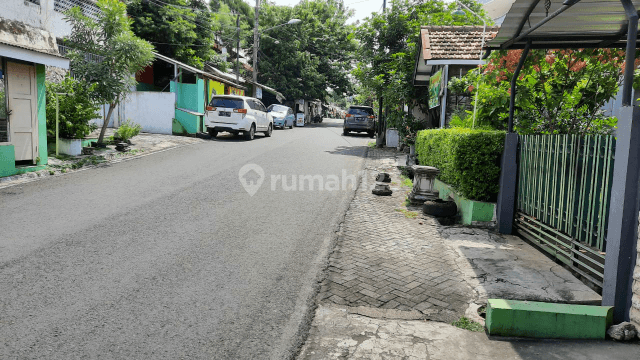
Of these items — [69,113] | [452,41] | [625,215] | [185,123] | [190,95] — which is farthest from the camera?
[190,95]

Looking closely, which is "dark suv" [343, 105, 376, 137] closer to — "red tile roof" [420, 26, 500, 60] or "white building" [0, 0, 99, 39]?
"red tile roof" [420, 26, 500, 60]

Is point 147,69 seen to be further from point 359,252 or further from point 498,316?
point 498,316

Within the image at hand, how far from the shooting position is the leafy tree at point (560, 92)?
25.7 feet

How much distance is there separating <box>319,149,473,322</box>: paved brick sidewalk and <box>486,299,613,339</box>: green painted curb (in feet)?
1.43

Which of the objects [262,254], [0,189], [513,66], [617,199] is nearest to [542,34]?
[513,66]

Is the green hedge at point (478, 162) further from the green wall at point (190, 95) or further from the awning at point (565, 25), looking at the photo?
the green wall at point (190, 95)

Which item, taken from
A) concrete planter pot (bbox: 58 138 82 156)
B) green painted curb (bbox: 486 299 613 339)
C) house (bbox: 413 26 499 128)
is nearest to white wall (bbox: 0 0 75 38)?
concrete planter pot (bbox: 58 138 82 156)

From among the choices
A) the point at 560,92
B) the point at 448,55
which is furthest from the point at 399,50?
the point at 560,92

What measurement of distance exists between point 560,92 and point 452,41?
686 cm

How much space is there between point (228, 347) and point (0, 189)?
320 inches

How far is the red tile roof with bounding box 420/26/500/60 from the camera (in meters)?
13.7

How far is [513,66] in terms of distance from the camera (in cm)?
881

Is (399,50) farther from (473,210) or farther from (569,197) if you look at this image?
(569,197)

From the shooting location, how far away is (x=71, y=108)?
13.3 metres
